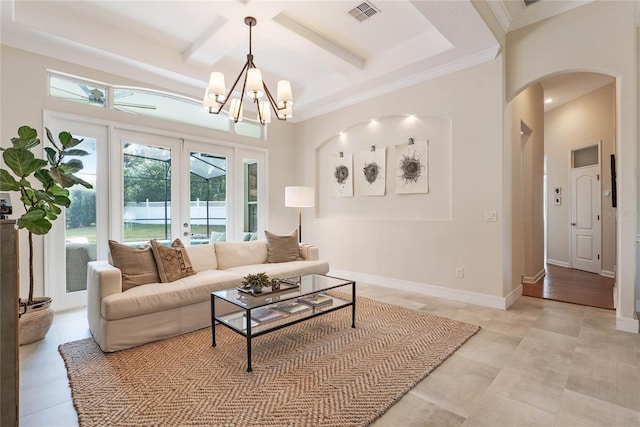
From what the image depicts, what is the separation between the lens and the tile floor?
1.71 m

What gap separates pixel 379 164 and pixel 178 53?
128 inches

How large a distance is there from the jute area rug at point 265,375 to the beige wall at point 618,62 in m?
1.58

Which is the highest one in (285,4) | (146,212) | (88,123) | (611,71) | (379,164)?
(285,4)

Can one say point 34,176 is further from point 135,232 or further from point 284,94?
point 284,94

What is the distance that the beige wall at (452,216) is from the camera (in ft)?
11.9

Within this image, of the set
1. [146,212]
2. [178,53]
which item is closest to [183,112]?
[178,53]

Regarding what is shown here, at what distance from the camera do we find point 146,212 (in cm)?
418

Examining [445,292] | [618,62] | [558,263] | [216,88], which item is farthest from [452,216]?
[558,263]

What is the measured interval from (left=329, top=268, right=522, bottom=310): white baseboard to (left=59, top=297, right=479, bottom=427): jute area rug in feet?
2.87

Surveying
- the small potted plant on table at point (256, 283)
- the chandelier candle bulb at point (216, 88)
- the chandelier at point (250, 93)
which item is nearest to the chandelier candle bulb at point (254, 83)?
the chandelier at point (250, 93)

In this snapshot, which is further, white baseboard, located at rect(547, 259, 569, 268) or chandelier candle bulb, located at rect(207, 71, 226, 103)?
white baseboard, located at rect(547, 259, 569, 268)

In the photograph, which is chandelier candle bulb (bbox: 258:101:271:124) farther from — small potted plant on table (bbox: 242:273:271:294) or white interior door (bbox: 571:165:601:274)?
white interior door (bbox: 571:165:601:274)

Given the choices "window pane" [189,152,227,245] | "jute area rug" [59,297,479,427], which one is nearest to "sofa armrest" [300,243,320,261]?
"jute area rug" [59,297,479,427]

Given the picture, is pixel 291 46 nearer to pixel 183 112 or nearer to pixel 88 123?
pixel 183 112
